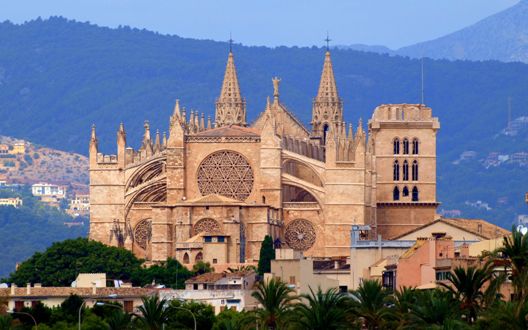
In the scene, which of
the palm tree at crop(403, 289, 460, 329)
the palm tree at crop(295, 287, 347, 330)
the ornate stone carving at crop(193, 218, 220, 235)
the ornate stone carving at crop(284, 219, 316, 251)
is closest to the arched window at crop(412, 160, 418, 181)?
the ornate stone carving at crop(284, 219, 316, 251)

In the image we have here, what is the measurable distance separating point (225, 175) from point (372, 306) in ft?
224

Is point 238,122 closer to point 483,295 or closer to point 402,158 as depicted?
point 402,158

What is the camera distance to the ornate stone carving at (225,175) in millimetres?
146250

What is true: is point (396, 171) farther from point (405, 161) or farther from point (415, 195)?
point (415, 195)

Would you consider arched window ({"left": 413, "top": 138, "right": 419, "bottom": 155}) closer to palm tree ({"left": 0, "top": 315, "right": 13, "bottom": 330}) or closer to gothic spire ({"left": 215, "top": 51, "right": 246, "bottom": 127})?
gothic spire ({"left": 215, "top": 51, "right": 246, "bottom": 127})

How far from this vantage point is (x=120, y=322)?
82438mm

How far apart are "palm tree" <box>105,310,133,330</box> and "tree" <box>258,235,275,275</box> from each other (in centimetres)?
4271

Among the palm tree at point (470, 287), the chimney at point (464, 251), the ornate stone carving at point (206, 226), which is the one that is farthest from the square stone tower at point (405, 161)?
the palm tree at point (470, 287)

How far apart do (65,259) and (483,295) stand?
6271cm

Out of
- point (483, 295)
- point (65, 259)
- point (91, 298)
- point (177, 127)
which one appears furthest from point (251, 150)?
point (483, 295)

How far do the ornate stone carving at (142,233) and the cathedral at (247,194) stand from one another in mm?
55

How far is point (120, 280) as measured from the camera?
426 ft

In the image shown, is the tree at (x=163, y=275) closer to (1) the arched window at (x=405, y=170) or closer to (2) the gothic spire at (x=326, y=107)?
(1) the arched window at (x=405, y=170)

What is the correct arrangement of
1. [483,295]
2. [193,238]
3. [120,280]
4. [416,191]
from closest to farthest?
1. [483,295]
2. [120,280]
3. [193,238]
4. [416,191]
